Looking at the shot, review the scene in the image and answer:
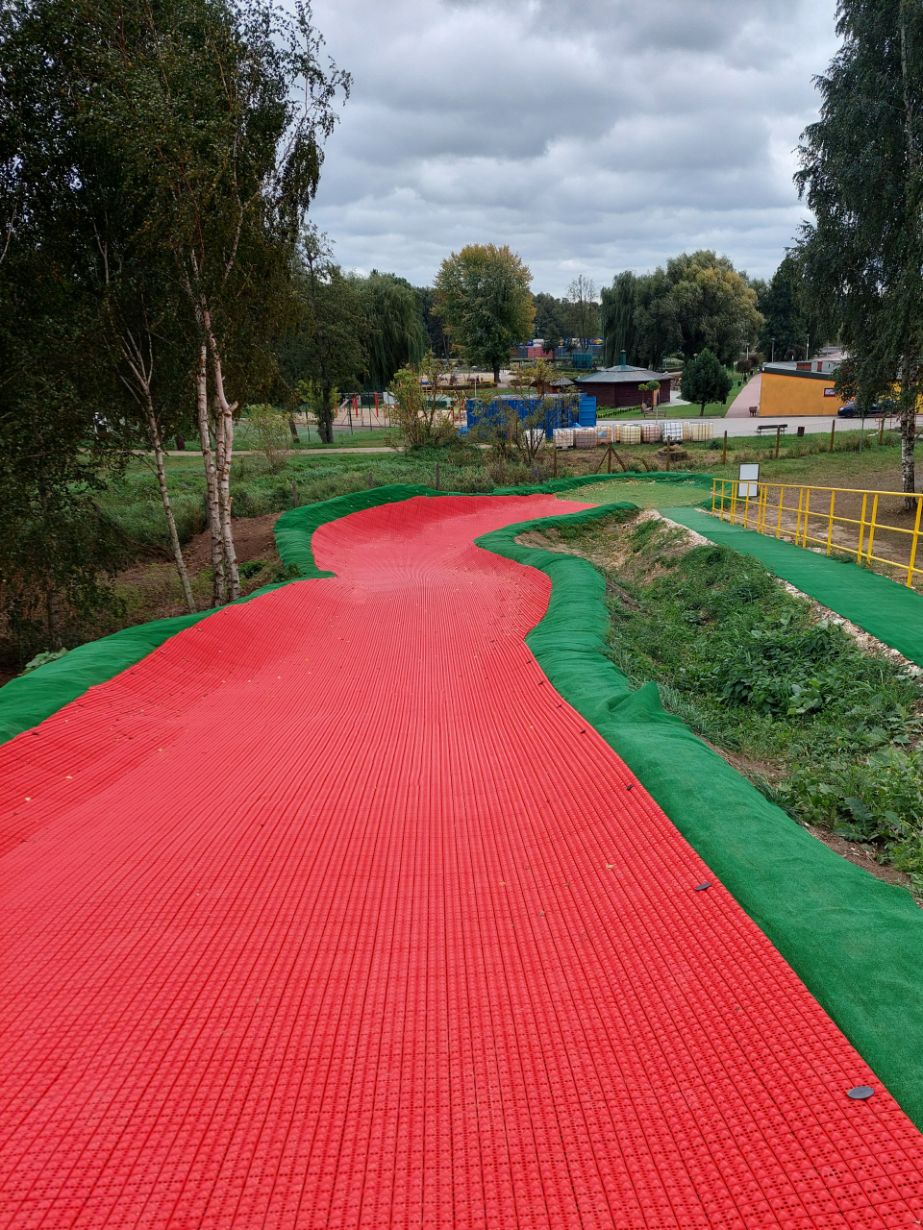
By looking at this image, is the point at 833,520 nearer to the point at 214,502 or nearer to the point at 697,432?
the point at 214,502

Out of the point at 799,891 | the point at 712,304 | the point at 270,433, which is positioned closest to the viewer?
the point at 799,891

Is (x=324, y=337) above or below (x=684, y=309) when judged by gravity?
below

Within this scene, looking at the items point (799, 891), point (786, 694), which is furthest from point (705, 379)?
point (799, 891)

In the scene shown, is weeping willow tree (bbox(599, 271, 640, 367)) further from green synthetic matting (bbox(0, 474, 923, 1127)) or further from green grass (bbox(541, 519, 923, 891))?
green synthetic matting (bbox(0, 474, 923, 1127))

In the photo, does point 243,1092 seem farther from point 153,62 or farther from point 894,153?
point 894,153

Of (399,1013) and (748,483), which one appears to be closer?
(399,1013)

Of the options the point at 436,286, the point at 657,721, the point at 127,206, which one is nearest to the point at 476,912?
the point at 657,721

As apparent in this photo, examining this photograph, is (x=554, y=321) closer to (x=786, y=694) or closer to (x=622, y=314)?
(x=622, y=314)

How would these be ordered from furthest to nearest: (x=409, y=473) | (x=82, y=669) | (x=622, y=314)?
(x=622, y=314)
(x=409, y=473)
(x=82, y=669)

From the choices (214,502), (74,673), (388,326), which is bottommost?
(74,673)

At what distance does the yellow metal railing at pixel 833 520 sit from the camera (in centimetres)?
1162

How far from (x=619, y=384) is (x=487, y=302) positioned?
40.3ft

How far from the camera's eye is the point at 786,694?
7816 millimetres

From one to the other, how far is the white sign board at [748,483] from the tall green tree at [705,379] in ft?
125
